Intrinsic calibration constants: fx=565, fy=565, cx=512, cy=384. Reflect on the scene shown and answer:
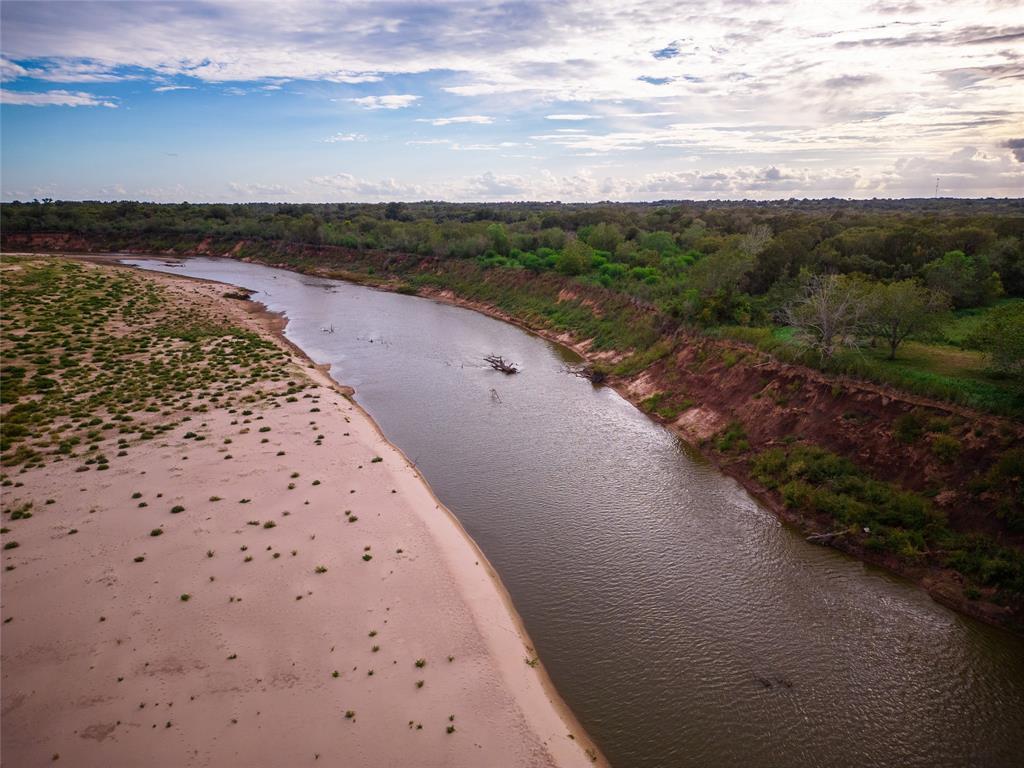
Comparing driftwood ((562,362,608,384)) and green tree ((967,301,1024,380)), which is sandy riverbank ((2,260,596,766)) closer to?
driftwood ((562,362,608,384))

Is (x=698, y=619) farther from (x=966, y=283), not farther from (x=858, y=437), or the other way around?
(x=966, y=283)

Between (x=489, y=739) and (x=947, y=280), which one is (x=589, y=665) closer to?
(x=489, y=739)

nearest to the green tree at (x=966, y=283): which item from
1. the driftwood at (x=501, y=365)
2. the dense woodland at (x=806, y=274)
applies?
the dense woodland at (x=806, y=274)

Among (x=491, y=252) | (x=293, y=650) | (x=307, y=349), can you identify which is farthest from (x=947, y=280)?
(x=491, y=252)

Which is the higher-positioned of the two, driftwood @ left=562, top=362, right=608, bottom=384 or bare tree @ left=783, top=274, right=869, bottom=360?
bare tree @ left=783, top=274, right=869, bottom=360

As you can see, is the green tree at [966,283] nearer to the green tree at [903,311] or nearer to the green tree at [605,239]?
the green tree at [903,311]

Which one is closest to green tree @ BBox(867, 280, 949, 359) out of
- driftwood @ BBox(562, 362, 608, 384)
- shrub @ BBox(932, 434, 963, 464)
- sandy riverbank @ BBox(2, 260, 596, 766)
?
shrub @ BBox(932, 434, 963, 464)
